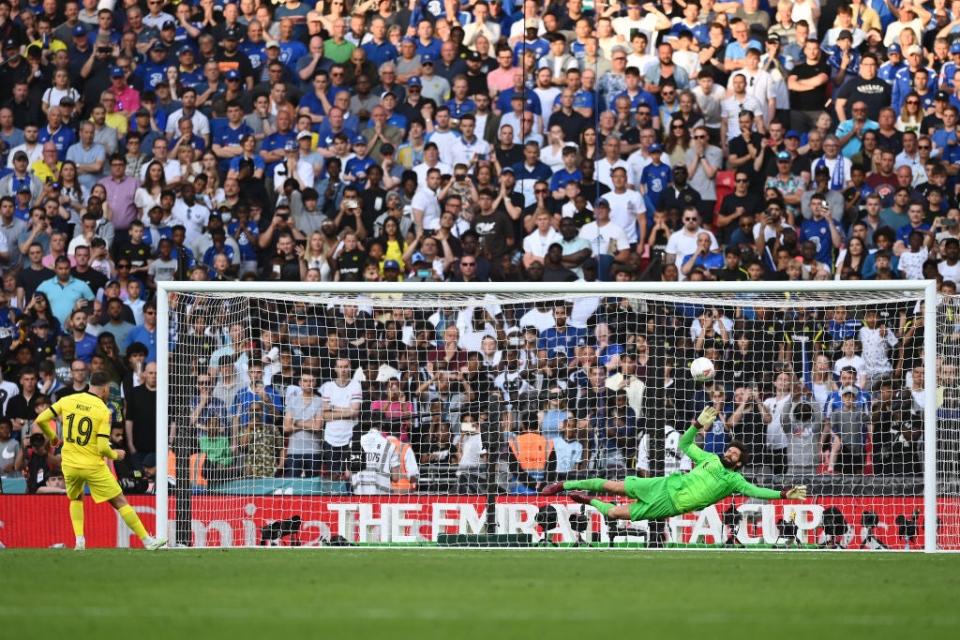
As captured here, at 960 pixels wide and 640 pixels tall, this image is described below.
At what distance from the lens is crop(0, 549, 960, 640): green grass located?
821 centimetres

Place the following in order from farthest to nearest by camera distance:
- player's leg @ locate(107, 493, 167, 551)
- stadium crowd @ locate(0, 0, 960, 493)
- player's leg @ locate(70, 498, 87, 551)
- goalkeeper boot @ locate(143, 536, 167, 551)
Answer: stadium crowd @ locate(0, 0, 960, 493)
player's leg @ locate(70, 498, 87, 551)
goalkeeper boot @ locate(143, 536, 167, 551)
player's leg @ locate(107, 493, 167, 551)

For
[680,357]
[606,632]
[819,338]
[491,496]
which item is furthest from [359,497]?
[606,632]

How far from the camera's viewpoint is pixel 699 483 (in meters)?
15.0

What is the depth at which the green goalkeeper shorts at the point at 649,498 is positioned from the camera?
15.0 meters

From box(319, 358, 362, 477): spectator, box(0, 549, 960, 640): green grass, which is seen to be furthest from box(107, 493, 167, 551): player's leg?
box(319, 358, 362, 477): spectator

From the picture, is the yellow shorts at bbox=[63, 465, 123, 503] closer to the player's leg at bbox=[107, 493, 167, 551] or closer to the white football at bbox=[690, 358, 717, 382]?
the player's leg at bbox=[107, 493, 167, 551]

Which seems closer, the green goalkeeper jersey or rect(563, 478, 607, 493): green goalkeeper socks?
rect(563, 478, 607, 493): green goalkeeper socks

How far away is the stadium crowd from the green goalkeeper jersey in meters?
1.57

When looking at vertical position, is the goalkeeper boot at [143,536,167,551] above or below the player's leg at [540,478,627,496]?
below

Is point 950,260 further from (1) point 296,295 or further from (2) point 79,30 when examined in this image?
(2) point 79,30

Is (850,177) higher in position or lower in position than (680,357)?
higher

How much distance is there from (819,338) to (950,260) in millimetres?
2733

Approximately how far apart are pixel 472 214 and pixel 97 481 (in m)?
6.89

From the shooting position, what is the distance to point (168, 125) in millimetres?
21719
